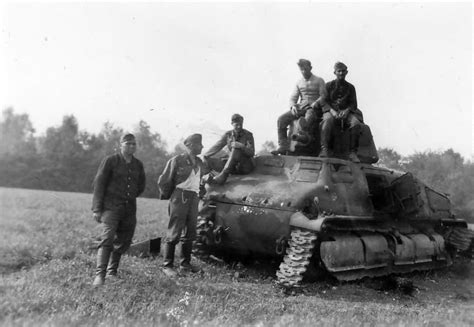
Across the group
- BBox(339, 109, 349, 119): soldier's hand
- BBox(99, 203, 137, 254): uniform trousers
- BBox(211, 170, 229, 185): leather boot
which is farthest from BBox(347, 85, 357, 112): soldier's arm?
BBox(99, 203, 137, 254): uniform trousers

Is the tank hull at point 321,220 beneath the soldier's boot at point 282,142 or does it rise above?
beneath

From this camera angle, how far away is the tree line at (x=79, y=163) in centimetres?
2544

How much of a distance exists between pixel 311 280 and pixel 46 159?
23960 mm

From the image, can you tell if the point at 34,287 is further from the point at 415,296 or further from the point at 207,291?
the point at 415,296

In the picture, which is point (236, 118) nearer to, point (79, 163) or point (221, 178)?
point (221, 178)

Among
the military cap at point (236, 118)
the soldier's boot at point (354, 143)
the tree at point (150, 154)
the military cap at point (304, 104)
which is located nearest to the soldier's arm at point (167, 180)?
the military cap at point (236, 118)

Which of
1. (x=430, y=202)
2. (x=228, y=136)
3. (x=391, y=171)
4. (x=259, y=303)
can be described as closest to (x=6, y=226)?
(x=228, y=136)

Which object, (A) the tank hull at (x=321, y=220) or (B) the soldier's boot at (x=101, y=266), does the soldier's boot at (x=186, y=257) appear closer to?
(A) the tank hull at (x=321, y=220)

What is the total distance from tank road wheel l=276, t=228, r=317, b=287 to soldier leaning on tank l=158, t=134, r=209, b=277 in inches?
63.5

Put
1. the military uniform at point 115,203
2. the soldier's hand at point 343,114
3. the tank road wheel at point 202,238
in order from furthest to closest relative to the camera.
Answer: the soldier's hand at point 343,114 → the tank road wheel at point 202,238 → the military uniform at point 115,203

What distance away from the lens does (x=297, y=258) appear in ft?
25.0

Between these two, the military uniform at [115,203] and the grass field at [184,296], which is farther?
the military uniform at [115,203]

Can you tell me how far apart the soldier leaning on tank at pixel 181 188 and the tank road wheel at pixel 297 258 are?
5.30 ft

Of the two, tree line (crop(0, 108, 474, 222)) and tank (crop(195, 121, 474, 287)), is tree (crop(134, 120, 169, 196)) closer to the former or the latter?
tree line (crop(0, 108, 474, 222))
